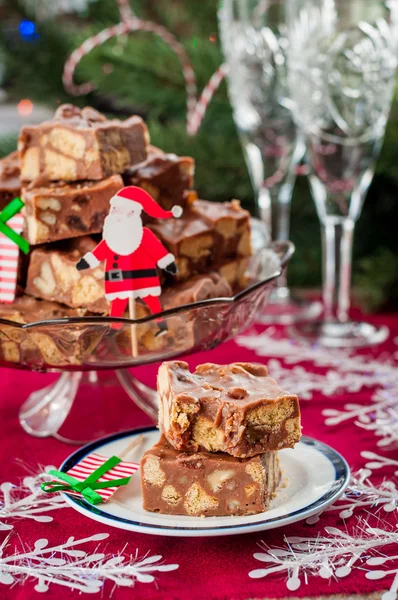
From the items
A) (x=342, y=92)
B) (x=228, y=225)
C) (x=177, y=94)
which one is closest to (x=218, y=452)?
A: (x=228, y=225)

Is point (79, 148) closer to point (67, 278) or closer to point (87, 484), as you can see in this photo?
Result: point (67, 278)

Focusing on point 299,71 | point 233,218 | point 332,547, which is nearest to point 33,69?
point 299,71

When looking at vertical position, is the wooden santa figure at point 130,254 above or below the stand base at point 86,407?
above

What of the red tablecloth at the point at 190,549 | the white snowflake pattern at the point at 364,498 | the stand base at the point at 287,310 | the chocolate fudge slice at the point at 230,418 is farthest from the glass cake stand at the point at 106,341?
the stand base at the point at 287,310

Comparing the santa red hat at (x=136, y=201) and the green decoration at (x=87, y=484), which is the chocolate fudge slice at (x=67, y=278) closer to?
the santa red hat at (x=136, y=201)

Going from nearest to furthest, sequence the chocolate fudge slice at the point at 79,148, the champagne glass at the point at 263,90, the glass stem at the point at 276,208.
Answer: the chocolate fudge slice at the point at 79,148
the champagne glass at the point at 263,90
the glass stem at the point at 276,208

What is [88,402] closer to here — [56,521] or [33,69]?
[56,521]
